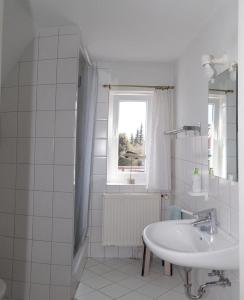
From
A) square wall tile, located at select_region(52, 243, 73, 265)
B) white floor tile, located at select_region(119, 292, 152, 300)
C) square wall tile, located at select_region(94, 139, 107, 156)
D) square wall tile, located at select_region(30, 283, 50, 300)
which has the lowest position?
white floor tile, located at select_region(119, 292, 152, 300)

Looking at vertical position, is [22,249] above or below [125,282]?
above

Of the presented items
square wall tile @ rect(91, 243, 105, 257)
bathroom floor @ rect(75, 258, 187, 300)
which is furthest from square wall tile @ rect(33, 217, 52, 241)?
square wall tile @ rect(91, 243, 105, 257)

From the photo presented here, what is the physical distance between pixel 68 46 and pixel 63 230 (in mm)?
1456

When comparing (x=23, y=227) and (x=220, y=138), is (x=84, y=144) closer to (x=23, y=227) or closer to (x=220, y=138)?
(x=23, y=227)

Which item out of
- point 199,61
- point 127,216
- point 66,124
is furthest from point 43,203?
point 199,61

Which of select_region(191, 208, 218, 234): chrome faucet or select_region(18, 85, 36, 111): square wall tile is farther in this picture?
select_region(18, 85, 36, 111): square wall tile

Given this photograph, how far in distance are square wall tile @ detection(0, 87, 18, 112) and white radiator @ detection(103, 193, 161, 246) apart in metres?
1.25

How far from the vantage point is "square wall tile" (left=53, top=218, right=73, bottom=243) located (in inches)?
77.8

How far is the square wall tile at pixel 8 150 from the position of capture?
208cm

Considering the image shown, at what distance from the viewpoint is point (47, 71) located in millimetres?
2031

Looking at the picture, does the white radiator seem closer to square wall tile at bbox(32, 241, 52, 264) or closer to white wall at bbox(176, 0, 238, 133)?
square wall tile at bbox(32, 241, 52, 264)

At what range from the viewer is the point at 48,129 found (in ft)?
6.61

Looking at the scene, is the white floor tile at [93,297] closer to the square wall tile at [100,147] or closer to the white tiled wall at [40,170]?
the white tiled wall at [40,170]

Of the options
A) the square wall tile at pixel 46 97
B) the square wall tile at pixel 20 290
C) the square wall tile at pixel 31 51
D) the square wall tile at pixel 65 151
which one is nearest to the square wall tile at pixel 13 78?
the square wall tile at pixel 31 51
